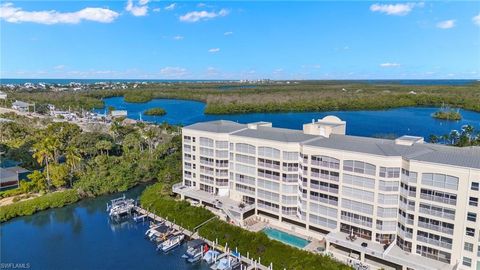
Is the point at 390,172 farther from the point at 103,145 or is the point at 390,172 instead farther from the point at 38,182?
the point at 103,145

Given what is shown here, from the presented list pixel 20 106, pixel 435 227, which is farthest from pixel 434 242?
pixel 20 106

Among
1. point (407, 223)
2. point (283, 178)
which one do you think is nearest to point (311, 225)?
point (283, 178)

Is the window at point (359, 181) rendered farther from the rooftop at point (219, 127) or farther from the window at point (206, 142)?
the window at point (206, 142)

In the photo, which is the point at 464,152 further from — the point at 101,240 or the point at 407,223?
the point at 101,240

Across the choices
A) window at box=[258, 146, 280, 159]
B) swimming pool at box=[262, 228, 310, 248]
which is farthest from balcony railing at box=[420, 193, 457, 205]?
window at box=[258, 146, 280, 159]

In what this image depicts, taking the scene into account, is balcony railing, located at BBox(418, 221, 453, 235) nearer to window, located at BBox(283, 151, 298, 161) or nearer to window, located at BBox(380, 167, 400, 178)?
window, located at BBox(380, 167, 400, 178)
